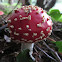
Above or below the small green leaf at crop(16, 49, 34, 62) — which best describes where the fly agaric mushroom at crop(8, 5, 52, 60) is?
above

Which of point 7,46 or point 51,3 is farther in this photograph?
point 51,3

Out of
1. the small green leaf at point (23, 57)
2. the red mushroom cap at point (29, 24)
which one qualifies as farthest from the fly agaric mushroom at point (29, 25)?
the small green leaf at point (23, 57)

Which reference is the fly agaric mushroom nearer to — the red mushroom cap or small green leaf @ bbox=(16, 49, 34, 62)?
the red mushroom cap

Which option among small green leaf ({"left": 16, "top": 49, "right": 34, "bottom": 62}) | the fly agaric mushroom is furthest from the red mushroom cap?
small green leaf ({"left": 16, "top": 49, "right": 34, "bottom": 62})

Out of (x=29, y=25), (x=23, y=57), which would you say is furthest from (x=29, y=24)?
(x=23, y=57)

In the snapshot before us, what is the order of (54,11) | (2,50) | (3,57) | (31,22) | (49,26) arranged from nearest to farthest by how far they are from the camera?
(31,22) → (49,26) → (3,57) → (2,50) → (54,11)

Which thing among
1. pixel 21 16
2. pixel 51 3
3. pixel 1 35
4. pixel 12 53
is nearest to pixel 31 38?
pixel 21 16

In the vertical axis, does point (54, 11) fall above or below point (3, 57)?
above

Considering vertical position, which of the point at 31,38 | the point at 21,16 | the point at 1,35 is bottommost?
the point at 1,35

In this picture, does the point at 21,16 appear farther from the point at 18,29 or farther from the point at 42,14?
the point at 42,14
